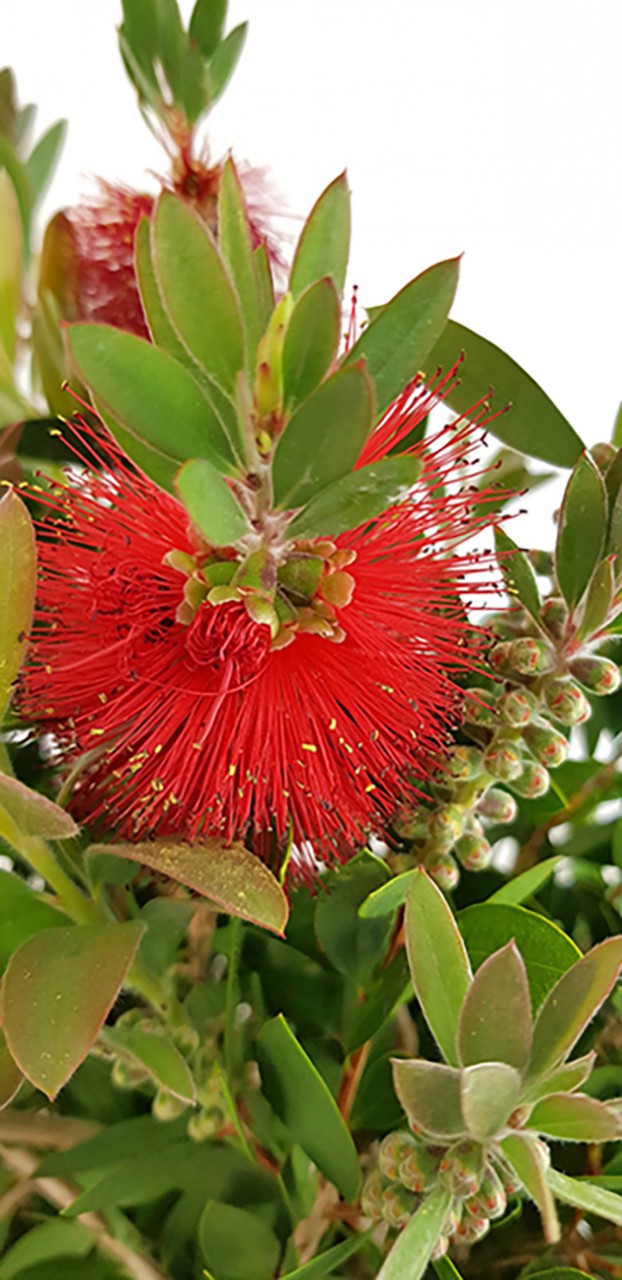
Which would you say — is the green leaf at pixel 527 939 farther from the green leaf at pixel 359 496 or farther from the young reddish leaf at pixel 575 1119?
the green leaf at pixel 359 496

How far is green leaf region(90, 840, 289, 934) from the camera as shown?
0.31 meters

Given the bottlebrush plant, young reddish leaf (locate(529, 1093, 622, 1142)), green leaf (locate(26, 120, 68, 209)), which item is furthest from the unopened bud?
green leaf (locate(26, 120, 68, 209))

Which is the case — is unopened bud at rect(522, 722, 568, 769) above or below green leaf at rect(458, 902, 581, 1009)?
above

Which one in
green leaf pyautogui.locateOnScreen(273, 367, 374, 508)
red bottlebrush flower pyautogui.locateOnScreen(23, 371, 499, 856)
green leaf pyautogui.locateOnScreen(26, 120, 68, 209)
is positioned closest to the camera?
green leaf pyautogui.locateOnScreen(273, 367, 374, 508)

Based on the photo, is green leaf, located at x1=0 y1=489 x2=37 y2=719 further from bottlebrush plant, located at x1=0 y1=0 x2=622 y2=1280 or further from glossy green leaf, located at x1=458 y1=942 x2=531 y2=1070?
glossy green leaf, located at x1=458 y1=942 x2=531 y2=1070

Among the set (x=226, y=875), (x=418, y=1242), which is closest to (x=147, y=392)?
(x=226, y=875)

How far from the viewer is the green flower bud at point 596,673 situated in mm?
382

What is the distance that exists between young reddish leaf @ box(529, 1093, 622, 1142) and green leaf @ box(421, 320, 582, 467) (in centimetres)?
22

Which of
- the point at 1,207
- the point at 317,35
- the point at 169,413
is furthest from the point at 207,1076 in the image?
the point at 317,35

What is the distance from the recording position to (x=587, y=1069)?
0.34m

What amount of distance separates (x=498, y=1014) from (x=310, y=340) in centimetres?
19

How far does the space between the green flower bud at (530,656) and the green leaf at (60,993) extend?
145mm

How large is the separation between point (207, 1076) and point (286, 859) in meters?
0.11

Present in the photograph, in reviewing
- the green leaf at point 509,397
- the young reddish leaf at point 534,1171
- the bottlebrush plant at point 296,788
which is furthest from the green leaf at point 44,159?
the young reddish leaf at point 534,1171
